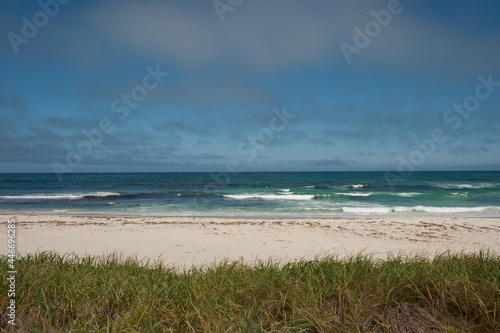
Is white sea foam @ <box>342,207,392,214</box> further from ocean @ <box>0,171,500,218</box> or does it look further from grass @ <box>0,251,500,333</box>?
grass @ <box>0,251,500,333</box>

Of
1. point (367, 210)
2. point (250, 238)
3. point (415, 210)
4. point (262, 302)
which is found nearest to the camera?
point (262, 302)

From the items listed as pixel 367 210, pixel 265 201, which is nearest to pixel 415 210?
pixel 367 210

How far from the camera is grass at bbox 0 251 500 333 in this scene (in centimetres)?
239

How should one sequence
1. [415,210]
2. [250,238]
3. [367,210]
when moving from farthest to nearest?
[367,210] → [415,210] → [250,238]

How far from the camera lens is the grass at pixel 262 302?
2.39 metres

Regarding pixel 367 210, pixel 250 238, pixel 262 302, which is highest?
pixel 262 302

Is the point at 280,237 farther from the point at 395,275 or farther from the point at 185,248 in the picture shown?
the point at 395,275

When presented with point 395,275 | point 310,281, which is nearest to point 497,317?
point 395,275

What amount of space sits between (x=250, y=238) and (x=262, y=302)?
7136mm

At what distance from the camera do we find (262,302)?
2.64 metres

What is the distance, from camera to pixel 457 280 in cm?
290

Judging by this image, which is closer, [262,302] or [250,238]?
[262,302]

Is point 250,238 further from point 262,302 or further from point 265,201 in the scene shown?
point 265,201

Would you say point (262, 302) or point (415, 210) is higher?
point (262, 302)
